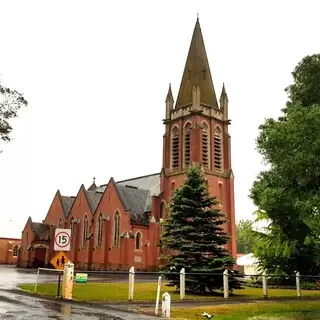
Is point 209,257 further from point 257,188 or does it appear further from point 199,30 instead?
point 199,30

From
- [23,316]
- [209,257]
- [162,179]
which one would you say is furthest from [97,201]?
[23,316]

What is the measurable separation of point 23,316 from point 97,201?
49.1 m

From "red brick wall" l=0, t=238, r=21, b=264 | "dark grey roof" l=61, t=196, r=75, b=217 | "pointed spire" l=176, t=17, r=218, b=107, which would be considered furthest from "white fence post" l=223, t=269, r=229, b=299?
"red brick wall" l=0, t=238, r=21, b=264

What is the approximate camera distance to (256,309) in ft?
49.3

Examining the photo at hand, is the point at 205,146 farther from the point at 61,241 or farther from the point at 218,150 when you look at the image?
the point at 61,241

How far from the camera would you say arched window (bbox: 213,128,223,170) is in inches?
2010

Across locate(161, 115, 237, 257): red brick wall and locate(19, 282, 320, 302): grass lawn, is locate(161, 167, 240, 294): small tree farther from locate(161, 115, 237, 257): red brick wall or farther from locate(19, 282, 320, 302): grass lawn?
locate(161, 115, 237, 257): red brick wall

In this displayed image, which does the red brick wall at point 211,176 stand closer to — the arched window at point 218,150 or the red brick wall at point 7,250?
the arched window at point 218,150

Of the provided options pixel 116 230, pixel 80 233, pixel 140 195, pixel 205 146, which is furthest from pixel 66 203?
pixel 205 146

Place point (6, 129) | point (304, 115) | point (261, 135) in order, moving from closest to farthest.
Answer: point (304, 115), point (261, 135), point (6, 129)

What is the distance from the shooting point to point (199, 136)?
164 feet

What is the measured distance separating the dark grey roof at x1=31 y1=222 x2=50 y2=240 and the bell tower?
2473cm

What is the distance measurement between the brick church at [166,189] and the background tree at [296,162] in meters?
29.7

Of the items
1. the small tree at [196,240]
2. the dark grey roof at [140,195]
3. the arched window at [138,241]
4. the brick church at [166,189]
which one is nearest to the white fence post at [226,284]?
the small tree at [196,240]
